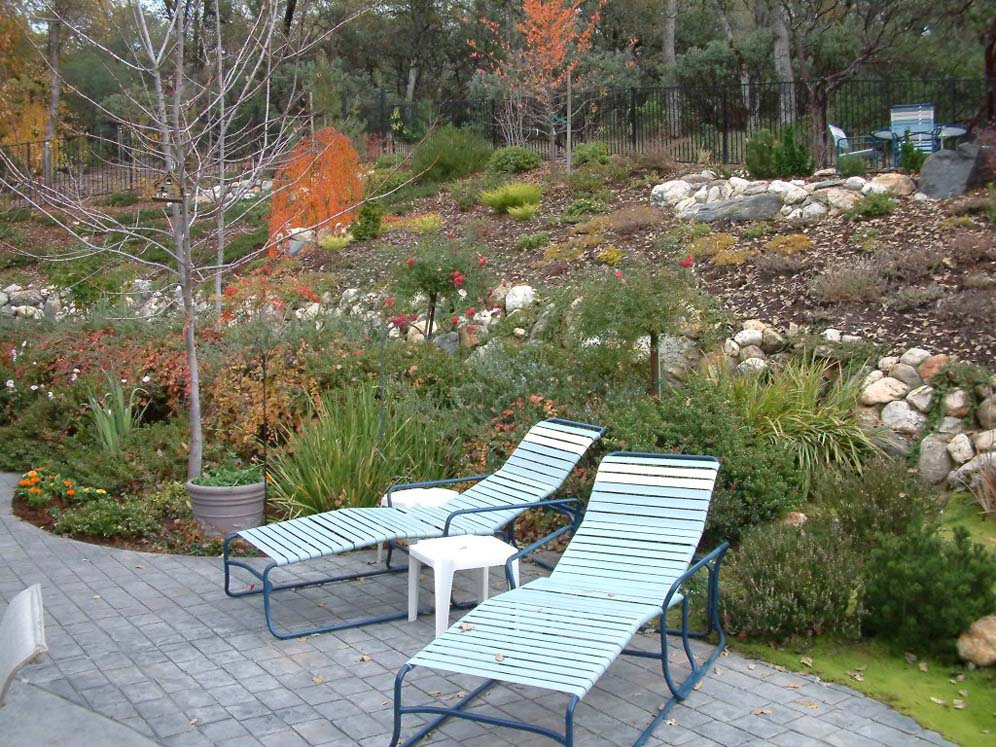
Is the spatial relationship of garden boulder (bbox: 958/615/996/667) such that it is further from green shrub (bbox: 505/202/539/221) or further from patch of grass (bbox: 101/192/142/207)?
patch of grass (bbox: 101/192/142/207)

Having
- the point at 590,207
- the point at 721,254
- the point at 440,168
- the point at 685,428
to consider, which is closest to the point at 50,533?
the point at 685,428

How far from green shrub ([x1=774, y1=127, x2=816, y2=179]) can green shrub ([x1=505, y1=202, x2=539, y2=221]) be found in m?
3.46

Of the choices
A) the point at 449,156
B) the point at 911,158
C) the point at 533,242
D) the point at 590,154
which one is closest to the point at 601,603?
the point at 533,242

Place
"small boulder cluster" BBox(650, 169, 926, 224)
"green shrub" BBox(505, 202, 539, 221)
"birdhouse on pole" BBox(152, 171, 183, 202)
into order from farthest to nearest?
"green shrub" BBox(505, 202, 539, 221) < "small boulder cluster" BBox(650, 169, 926, 224) < "birdhouse on pole" BBox(152, 171, 183, 202)

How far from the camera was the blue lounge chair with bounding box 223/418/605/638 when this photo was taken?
205 inches

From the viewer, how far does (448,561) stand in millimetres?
4977

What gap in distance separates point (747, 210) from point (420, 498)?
7.26 meters

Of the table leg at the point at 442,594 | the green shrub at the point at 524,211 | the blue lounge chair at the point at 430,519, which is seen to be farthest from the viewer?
the green shrub at the point at 524,211

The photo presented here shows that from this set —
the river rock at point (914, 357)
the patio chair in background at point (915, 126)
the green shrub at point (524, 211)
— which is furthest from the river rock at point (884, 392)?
the green shrub at point (524, 211)

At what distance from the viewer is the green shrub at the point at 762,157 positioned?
13.6 metres

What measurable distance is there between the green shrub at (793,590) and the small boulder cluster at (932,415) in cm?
226

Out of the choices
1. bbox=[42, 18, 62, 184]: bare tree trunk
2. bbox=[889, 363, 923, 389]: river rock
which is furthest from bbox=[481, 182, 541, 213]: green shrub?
bbox=[42, 18, 62, 184]: bare tree trunk

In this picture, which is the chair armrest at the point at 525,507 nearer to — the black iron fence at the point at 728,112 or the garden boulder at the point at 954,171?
the garden boulder at the point at 954,171

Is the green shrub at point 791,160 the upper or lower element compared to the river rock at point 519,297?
upper
